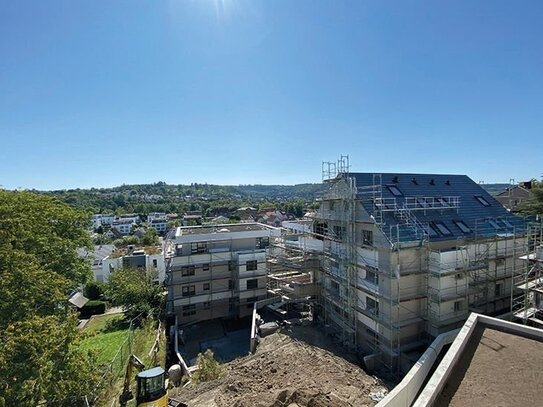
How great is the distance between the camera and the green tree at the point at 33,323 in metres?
12.4

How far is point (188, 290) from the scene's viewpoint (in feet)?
108

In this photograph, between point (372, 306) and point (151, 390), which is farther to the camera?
point (372, 306)

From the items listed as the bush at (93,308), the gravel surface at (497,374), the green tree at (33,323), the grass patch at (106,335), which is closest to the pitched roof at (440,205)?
the gravel surface at (497,374)

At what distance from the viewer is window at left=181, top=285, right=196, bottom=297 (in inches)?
1282

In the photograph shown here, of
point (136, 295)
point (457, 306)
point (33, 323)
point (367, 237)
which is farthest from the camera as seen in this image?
point (136, 295)

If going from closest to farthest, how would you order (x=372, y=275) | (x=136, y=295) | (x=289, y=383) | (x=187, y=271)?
(x=289, y=383) < (x=372, y=275) < (x=187, y=271) < (x=136, y=295)

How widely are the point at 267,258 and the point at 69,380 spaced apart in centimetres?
2181

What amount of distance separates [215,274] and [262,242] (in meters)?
6.25

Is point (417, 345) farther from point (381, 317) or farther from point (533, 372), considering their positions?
point (533, 372)

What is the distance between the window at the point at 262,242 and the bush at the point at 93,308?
22.6 meters

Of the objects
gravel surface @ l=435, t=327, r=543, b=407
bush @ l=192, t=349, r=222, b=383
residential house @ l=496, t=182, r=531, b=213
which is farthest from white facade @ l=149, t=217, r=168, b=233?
gravel surface @ l=435, t=327, r=543, b=407

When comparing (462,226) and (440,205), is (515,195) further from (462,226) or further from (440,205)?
(440,205)

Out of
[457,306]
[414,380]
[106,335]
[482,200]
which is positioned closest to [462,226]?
[457,306]

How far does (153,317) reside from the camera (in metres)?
33.4
